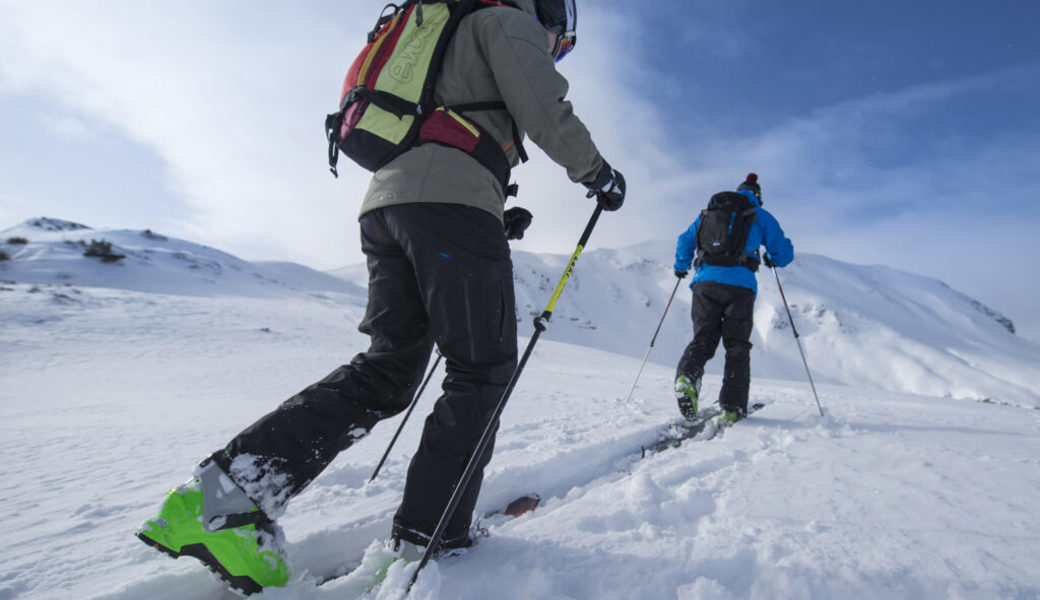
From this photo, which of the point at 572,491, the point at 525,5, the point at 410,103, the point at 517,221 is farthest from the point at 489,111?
the point at 572,491

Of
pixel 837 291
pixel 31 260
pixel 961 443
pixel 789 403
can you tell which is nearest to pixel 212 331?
pixel 789 403

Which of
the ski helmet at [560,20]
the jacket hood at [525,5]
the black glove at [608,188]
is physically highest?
the ski helmet at [560,20]

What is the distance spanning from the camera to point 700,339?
149 inches

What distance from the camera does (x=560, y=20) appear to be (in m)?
1.83

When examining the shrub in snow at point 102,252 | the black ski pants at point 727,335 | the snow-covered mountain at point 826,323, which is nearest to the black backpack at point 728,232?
the black ski pants at point 727,335

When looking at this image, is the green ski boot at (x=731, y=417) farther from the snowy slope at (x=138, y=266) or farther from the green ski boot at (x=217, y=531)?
the snowy slope at (x=138, y=266)

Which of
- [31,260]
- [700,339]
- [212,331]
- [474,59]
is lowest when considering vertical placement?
[31,260]

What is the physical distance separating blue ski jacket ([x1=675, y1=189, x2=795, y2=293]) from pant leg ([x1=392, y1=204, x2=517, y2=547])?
9.56 ft

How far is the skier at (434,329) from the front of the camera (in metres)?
1.21

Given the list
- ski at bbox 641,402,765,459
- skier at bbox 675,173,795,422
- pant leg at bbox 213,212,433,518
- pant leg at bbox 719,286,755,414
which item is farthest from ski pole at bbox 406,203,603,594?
pant leg at bbox 719,286,755,414

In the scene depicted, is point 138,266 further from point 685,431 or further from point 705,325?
point 685,431

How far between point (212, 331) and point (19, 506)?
747cm

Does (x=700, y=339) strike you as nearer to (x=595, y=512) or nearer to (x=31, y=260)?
(x=595, y=512)

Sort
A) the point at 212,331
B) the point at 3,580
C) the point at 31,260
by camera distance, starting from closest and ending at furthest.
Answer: the point at 3,580, the point at 212,331, the point at 31,260
